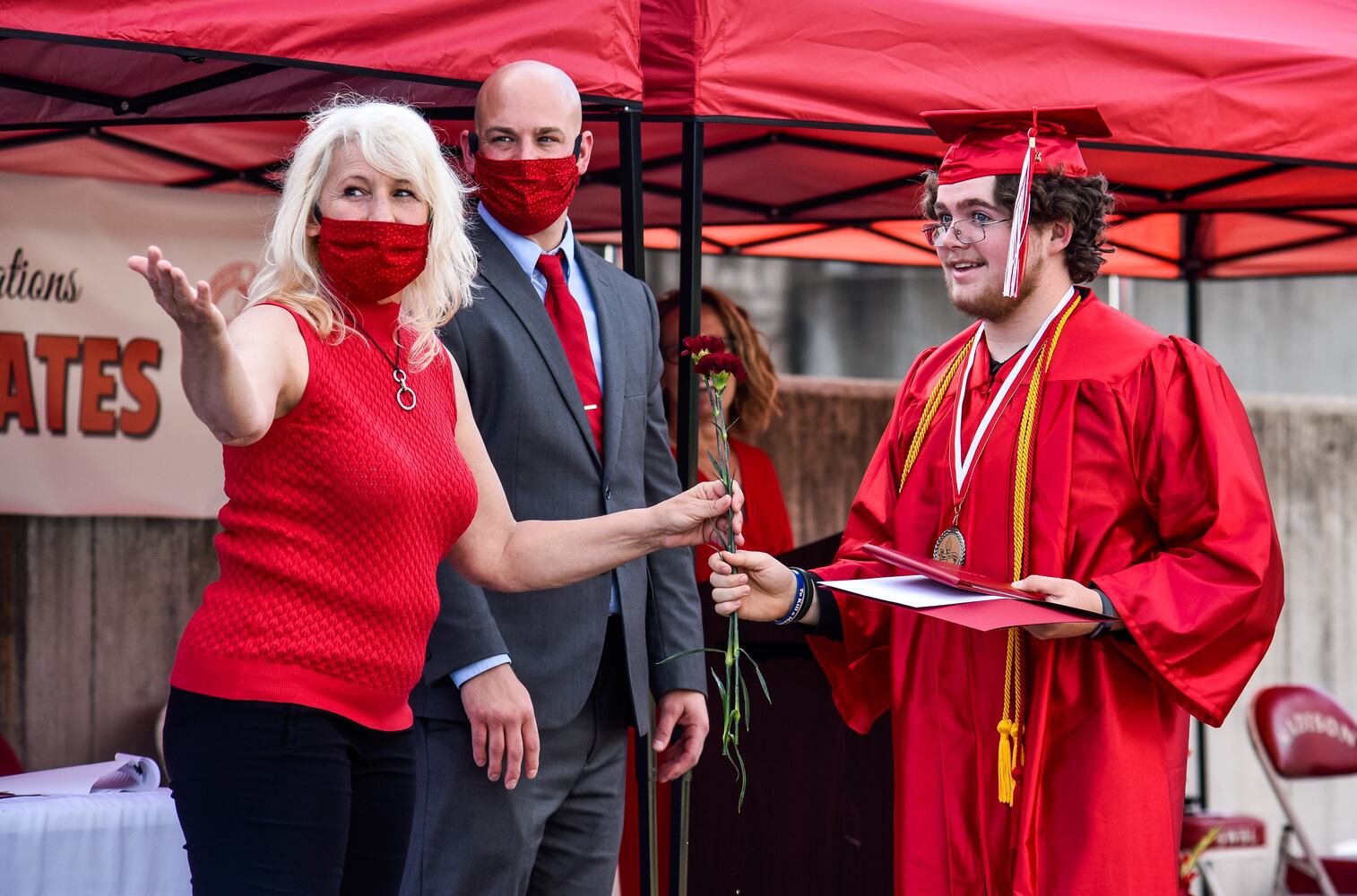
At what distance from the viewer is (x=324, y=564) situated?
6.50 ft

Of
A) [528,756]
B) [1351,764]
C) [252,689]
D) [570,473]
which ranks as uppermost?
[570,473]

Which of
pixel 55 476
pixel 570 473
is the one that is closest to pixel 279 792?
pixel 570 473

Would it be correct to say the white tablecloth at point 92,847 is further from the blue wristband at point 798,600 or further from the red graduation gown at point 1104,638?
the red graduation gown at point 1104,638

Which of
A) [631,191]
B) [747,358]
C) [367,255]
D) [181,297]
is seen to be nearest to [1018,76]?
[631,191]

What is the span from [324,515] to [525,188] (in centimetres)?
99

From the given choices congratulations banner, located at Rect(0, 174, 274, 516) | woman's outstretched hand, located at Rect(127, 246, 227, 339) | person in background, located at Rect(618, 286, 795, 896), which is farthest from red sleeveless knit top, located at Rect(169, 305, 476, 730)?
congratulations banner, located at Rect(0, 174, 274, 516)

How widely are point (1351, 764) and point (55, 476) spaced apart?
485cm

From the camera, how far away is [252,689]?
191cm

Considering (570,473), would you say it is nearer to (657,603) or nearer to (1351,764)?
(657,603)

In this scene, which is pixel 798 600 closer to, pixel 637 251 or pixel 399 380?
pixel 637 251

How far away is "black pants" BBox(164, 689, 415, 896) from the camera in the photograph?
1.89 m

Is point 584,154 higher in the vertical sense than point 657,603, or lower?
higher

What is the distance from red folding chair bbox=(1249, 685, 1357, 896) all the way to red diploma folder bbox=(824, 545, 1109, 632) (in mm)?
3498

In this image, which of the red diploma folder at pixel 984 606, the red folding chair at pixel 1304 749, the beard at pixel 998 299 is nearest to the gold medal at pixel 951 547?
the red diploma folder at pixel 984 606
